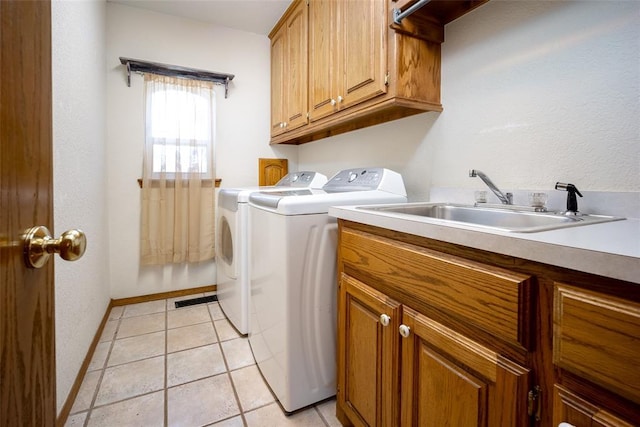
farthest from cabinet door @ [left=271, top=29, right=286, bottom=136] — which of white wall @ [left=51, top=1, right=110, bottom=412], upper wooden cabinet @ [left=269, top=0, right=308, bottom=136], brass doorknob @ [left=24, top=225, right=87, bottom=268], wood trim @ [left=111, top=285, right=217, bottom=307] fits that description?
brass doorknob @ [left=24, top=225, right=87, bottom=268]

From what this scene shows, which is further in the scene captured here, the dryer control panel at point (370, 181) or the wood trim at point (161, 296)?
the wood trim at point (161, 296)

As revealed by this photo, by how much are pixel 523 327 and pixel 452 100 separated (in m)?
1.19

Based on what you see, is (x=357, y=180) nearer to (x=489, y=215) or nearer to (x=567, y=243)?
(x=489, y=215)

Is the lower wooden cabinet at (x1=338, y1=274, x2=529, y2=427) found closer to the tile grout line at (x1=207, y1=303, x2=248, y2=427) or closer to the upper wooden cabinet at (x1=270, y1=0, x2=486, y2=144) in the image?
the tile grout line at (x1=207, y1=303, x2=248, y2=427)

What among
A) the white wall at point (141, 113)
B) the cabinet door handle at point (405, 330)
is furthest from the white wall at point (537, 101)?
the white wall at point (141, 113)

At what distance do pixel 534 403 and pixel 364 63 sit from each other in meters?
1.46

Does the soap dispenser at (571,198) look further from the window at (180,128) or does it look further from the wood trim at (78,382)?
the window at (180,128)

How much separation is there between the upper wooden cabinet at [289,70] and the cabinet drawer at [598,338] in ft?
6.18

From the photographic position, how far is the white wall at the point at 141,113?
2385 mm

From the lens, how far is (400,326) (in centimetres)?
88

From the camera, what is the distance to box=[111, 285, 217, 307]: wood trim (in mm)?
2480

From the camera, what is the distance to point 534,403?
573 mm

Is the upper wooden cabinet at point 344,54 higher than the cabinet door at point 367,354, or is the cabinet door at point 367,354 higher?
the upper wooden cabinet at point 344,54

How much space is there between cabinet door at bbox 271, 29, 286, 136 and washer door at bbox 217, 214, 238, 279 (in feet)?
3.11
